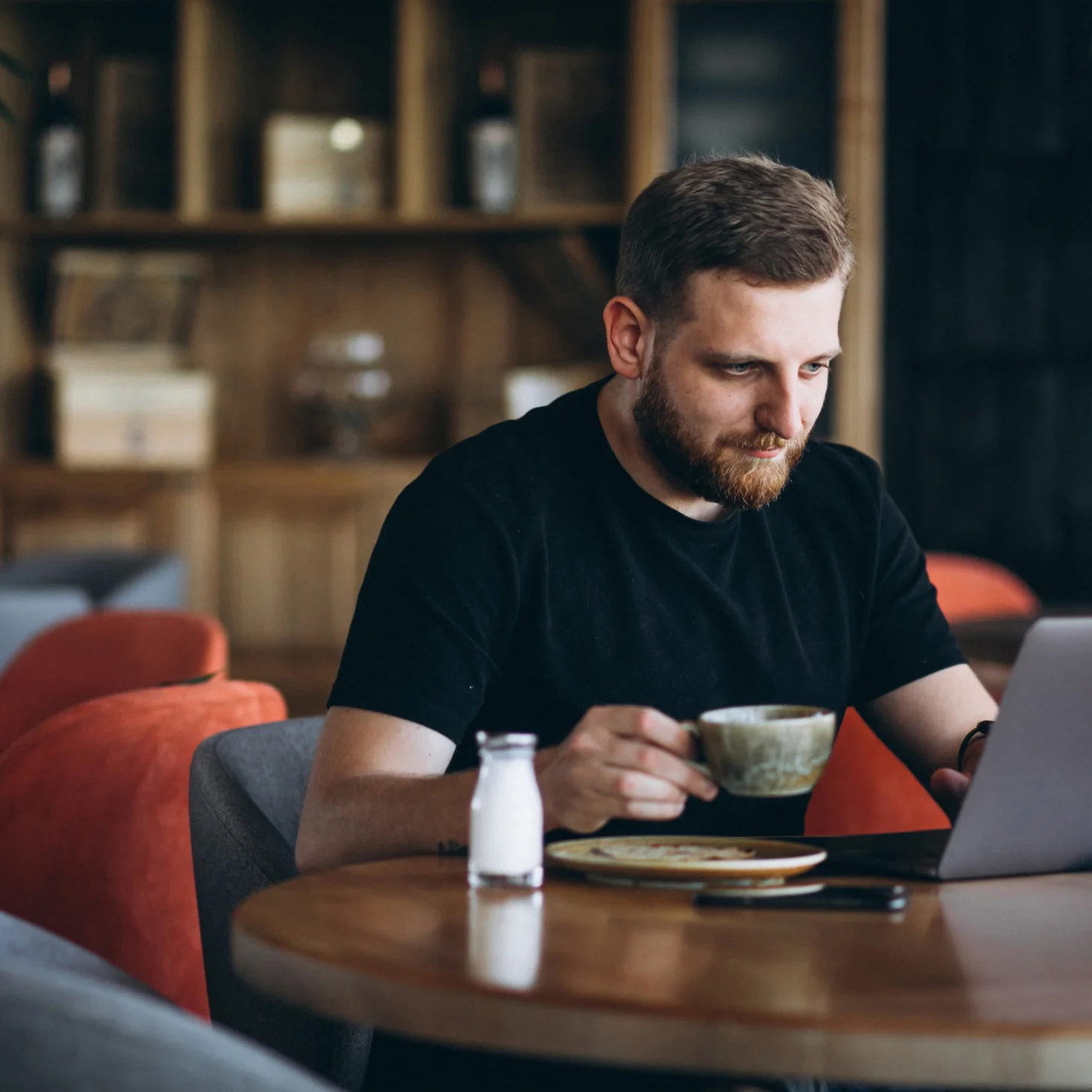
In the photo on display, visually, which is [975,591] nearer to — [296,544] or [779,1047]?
[296,544]

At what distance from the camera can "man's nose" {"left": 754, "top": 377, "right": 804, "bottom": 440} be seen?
139 cm

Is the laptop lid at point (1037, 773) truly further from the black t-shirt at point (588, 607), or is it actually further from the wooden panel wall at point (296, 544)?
the wooden panel wall at point (296, 544)

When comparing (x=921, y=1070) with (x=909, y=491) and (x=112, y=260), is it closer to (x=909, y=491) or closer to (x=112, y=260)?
(x=909, y=491)

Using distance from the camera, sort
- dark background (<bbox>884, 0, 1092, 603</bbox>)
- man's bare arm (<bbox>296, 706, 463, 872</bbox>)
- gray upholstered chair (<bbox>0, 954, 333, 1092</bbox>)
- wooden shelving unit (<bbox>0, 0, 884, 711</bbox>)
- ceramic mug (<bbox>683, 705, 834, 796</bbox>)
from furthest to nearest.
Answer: dark background (<bbox>884, 0, 1092, 603</bbox>) < wooden shelving unit (<bbox>0, 0, 884, 711</bbox>) < man's bare arm (<bbox>296, 706, 463, 872</bbox>) < ceramic mug (<bbox>683, 705, 834, 796</bbox>) < gray upholstered chair (<bbox>0, 954, 333, 1092</bbox>)

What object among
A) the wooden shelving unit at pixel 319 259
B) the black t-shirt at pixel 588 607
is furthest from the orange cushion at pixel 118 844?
the wooden shelving unit at pixel 319 259

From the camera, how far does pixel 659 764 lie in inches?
40.1

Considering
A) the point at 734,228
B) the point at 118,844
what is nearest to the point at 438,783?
the point at 734,228

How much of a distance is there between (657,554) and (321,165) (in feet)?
10.3

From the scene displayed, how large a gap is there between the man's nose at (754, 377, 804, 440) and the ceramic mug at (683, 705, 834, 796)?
413mm

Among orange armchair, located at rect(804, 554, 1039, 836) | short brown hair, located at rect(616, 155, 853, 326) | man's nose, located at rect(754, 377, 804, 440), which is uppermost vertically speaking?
short brown hair, located at rect(616, 155, 853, 326)

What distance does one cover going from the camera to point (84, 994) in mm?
767

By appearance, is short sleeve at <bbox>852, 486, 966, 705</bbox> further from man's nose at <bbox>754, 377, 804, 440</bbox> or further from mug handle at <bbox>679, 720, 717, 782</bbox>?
mug handle at <bbox>679, 720, 717, 782</bbox>

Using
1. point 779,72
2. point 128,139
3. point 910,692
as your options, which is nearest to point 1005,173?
point 779,72

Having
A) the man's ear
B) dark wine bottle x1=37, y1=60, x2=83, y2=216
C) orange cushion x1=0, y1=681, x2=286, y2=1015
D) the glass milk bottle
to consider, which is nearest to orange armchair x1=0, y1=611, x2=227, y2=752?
orange cushion x1=0, y1=681, x2=286, y2=1015
